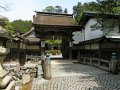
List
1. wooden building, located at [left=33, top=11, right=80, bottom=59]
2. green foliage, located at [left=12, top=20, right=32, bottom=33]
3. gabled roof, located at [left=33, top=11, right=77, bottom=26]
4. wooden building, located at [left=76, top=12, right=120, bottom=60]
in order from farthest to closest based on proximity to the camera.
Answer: green foliage, located at [left=12, top=20, right=32, bottom=33]
gabled roof, located at [left=33, top=11, right=77, bottom=26]
wooden building, located at [left=33, top=11, right=80, bottom=59]
wooden building, located at [left=76, top=12, right=120, bottom=60]

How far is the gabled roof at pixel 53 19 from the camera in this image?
29.2 metres

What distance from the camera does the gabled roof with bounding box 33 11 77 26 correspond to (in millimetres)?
29181

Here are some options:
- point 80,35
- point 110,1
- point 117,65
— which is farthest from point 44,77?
point 80,35

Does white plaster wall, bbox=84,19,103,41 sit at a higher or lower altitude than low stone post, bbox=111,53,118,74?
higher

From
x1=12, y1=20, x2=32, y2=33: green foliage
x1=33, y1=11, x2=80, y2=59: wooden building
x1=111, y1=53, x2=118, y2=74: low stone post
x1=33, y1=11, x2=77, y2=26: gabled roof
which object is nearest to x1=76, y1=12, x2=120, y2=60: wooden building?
x1=33, y1=11, x2=80, y2=59: wooden building

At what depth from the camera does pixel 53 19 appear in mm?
31344

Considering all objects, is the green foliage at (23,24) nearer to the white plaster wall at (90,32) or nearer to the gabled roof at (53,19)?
the gabled roof at (53,19)

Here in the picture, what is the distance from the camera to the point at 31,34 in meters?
40.8

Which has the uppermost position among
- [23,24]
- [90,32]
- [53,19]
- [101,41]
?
[23,24]

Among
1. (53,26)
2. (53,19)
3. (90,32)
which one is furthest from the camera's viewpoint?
(53,19)

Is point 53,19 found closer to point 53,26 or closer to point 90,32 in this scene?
point 53,26

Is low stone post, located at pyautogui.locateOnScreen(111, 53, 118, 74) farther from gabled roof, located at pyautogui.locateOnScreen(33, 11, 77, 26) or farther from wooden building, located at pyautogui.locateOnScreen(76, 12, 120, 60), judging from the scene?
gabled roof, located at pyautogui.locateOnScreen(33, 11, 77, 26)

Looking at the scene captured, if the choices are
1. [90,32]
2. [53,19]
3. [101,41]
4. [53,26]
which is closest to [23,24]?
[53,19]

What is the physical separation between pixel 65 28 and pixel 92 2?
395 inches
